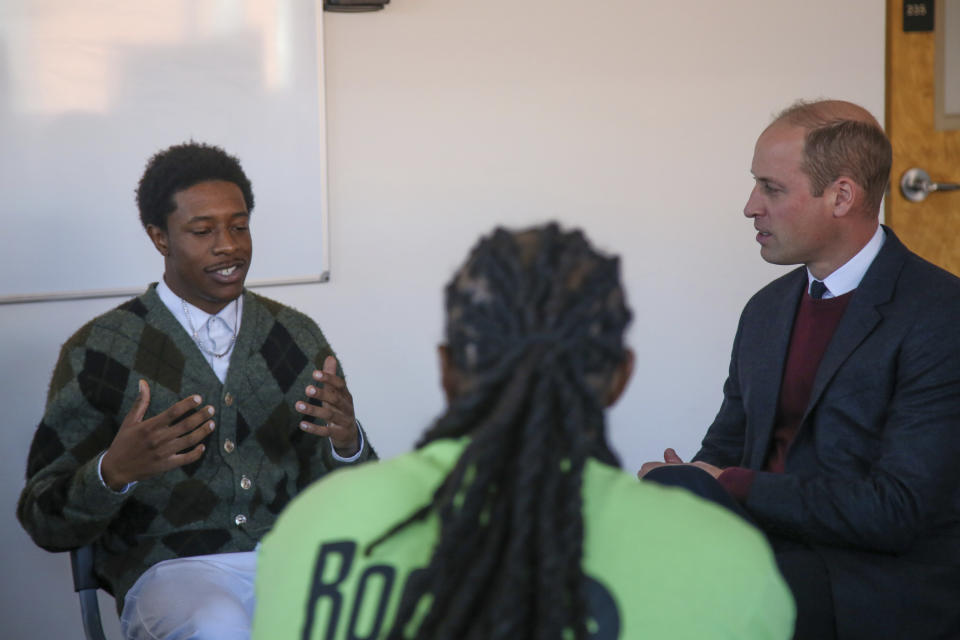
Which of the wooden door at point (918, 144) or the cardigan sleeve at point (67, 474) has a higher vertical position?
the wooden door at point (918, 144)

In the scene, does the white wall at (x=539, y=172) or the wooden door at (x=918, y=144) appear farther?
the wooden door at (x=918, y=144)

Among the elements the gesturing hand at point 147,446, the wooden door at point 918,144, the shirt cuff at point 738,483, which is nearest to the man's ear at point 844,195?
the shirt cuff at point 738,483

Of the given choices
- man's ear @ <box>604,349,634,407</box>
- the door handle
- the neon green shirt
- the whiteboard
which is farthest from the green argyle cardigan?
the door handle

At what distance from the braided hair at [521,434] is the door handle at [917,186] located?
2832 millimetres

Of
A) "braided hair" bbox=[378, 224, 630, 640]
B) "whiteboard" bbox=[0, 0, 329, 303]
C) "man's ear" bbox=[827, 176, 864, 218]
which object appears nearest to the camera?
"braided hair" bbox=[378, 224, 630, 640]

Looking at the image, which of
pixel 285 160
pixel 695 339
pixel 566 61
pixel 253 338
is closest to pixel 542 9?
pixel 566 61

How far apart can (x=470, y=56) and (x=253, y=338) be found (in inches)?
51.7

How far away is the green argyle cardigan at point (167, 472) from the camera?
1963 mm

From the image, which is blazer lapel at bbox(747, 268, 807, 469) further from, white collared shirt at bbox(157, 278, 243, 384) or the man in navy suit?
white collared shirt at bbox(157, 278, 243, 384)

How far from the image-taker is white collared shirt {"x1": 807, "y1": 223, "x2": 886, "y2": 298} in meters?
2.08

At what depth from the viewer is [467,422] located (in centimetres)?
108

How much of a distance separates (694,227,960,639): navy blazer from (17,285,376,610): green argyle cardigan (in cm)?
91

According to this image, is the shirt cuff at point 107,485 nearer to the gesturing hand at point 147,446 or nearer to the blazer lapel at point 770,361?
the gesturing hand at point 147,446

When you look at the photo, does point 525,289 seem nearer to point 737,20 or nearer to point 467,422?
point 467,422
